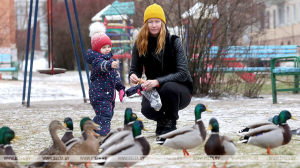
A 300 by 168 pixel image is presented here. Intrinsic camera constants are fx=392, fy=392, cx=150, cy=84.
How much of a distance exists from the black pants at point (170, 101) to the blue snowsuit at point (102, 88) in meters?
0.38

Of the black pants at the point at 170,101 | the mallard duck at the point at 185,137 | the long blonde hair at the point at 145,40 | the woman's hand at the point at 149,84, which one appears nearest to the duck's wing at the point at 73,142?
the mallard duck at the point at 185,137

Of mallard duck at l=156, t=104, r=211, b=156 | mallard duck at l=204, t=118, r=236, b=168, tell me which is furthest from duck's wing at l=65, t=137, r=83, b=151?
mallard duck at l=204, t=118, r=236, b=168

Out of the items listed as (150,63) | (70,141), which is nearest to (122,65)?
(150,63)

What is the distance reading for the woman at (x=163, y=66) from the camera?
4016mm

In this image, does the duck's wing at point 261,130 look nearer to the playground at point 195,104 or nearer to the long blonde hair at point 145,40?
the playground at point 195,104

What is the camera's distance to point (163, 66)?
4.14m

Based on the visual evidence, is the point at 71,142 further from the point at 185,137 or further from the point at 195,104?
the point at 195,104

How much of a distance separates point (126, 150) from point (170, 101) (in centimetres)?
147

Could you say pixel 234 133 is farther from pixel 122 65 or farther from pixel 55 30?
pixel 55 30

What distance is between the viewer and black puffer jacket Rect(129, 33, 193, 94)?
13.2ft

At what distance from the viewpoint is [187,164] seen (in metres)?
2.96

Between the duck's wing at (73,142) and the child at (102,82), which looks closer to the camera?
the duck's wing at (73,142)

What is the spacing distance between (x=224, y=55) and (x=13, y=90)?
6.72m

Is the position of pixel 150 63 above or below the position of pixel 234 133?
above
